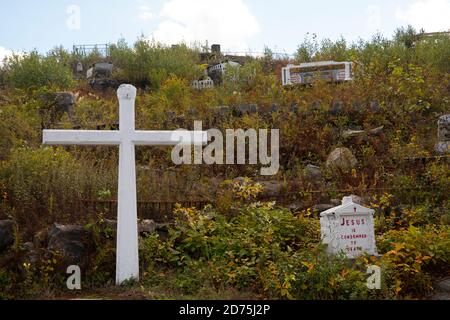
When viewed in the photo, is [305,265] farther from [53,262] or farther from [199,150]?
[199,150]

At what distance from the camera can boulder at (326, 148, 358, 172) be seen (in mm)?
10141

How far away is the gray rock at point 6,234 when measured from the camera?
7.22 meters

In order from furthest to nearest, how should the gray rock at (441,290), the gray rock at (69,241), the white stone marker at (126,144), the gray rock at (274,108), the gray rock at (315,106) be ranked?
the gray rock at (274,108) → the gray rock at (315,106) → the gray rock at (69,241) → the white stone marker at (126,144) → the gray rock at (441,290)

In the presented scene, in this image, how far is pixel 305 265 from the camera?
6387 millimetres

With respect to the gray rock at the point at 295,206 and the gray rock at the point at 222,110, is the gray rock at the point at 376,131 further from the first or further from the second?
the gray rock at the point at 295,206

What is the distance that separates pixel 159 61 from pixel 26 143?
8.51 meters

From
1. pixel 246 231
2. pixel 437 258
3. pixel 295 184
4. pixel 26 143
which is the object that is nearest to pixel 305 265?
pixel 246 231

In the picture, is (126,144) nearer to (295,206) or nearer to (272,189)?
(295,206)

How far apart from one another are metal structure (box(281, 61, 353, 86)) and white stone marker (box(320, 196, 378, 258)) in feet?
28.2

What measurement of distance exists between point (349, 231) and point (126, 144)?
9.26 ft

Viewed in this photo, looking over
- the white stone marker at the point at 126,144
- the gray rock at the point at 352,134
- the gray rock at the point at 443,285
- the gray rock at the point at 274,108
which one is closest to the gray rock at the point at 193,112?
the gray rock at the point at 274,108

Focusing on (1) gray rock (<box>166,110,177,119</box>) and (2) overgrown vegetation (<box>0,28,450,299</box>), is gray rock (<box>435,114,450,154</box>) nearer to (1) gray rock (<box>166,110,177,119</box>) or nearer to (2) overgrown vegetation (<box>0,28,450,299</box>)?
(2) overgrown vegetation (<box>0,28,450,299</box>)

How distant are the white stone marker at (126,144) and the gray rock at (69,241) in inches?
21.7

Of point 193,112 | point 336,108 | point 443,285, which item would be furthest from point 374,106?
point 443,285
